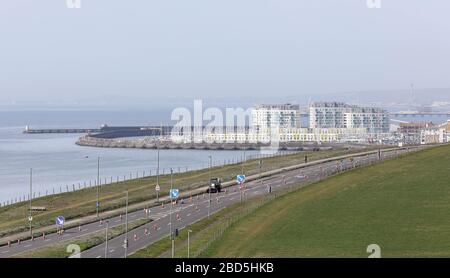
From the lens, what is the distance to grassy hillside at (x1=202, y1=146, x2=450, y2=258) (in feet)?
104

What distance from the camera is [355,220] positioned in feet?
131

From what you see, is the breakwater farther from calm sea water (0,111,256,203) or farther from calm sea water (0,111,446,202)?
calm sea water (0,111,256,203)

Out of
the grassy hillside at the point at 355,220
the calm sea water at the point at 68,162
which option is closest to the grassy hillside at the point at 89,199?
the calm sea water at the point at 68,162

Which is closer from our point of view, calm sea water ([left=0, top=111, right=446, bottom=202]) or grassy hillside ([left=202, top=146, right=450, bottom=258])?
grassy hillside ([left=202, top=146, right=450, bottom=258])

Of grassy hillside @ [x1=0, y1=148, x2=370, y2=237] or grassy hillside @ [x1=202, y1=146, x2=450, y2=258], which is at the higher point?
grassy hillside @ [x1=202, y1=146, x2=450, y2=258]

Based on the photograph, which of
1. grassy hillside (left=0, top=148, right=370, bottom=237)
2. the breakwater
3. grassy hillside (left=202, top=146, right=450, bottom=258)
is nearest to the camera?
grassy hillside (left=202, top=146, right=450, bottom=258)

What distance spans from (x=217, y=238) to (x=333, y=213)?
9.27m

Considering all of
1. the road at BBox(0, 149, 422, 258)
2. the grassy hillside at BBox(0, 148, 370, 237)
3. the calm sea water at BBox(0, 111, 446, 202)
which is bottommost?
the calm sea water at BBox(0, 111, 446, 202)

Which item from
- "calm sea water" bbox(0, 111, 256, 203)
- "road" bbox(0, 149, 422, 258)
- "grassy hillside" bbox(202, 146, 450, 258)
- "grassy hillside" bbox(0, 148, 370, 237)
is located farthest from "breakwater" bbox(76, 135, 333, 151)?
"grassy hillside" bbox(202, 146, 450, 258)

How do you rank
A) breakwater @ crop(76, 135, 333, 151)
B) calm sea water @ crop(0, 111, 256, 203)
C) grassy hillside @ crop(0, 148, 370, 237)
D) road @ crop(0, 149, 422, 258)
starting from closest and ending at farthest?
road @ crop(0, 149, 422, 258), grassy hillside @ crop(0, 148, 370, 237), calm sea water @ crop(0, 111, 256, 203), breakwater @ crop(76, 135, 333, 151)

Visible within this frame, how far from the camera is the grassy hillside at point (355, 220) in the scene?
31766 mm

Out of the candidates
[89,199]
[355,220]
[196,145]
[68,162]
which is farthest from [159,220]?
[196,145]
